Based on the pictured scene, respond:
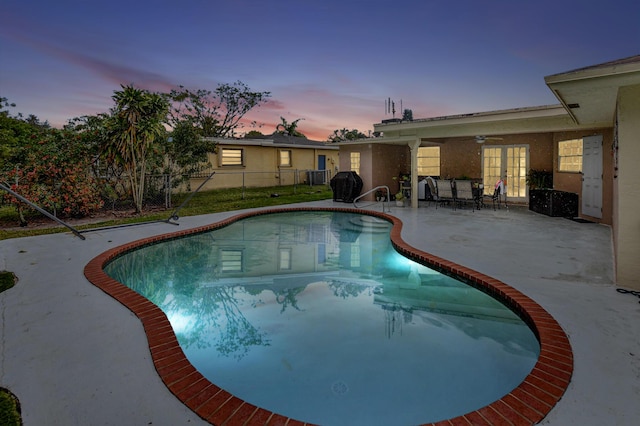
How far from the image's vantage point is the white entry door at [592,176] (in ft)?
28.7

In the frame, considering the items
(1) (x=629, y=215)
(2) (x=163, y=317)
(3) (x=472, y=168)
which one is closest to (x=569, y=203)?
(3) (x=472, y=168)

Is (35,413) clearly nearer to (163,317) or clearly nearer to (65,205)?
(163,317)

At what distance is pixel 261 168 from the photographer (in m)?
21.5

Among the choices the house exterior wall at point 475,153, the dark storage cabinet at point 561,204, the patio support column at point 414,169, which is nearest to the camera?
the dark storage cabinet at point 561,204

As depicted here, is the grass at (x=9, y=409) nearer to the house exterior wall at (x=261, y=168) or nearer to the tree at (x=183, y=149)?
the tree at (x=183, y=149)

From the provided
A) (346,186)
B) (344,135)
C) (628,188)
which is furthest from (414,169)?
(344,135)

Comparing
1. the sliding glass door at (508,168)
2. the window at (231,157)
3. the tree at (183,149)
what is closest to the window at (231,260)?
the tree at (183,149)

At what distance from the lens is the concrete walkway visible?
7.22 ft

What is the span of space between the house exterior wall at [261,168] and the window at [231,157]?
178mm

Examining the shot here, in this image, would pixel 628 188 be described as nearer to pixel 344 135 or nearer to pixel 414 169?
pixel 414 169

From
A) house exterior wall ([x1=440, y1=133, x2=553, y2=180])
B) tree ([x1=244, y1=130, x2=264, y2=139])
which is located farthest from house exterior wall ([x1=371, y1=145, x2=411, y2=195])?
tree ([x1=244, y1=130, x2=264, y2=139])

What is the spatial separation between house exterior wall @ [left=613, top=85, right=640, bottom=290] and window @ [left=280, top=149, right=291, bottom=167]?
1960 cm

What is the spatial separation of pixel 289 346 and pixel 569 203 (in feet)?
31.5

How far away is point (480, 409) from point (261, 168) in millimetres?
20180
